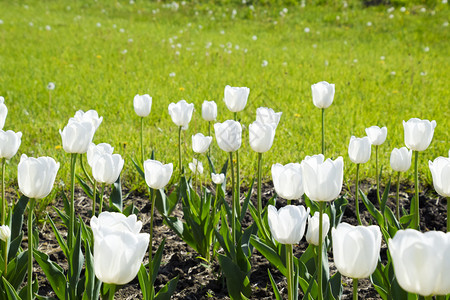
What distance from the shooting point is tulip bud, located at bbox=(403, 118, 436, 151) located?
1.76 m

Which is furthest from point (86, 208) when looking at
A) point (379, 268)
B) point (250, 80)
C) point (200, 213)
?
point (250, 80)

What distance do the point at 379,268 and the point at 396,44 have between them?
7.44 meters

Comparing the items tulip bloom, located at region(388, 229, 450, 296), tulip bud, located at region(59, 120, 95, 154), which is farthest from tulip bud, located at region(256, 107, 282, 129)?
tulip bloom, located at region(388, 229, 450, 296)

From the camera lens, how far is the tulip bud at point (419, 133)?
176cm

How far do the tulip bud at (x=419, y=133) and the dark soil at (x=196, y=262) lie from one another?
59cm

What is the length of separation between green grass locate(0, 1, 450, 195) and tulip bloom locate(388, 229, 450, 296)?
2.19 m

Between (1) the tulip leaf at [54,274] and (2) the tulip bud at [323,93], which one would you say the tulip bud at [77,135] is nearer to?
(1) the tulip leaf at [54,274]

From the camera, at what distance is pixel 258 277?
6.65 feet

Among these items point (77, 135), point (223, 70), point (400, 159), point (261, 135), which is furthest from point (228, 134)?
point (223, 70)

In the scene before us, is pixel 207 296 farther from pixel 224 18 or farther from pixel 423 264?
pixel 224 18

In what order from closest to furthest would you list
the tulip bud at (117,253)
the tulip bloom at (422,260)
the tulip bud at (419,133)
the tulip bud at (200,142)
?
1. the tulip bloom at (422,260)
2. the tulip bud at (117,253)
3. the tulip bud at (419,133)
4. the tulip bud at (200,142)

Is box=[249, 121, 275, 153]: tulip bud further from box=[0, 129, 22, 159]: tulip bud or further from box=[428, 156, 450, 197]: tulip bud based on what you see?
box=[0, 129, 22, 159]: tulip bud

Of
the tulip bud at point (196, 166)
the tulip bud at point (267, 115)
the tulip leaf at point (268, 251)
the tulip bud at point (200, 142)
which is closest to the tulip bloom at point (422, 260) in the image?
the tulip leaf at point (268, 251)

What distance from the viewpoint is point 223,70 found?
6.47 meters
